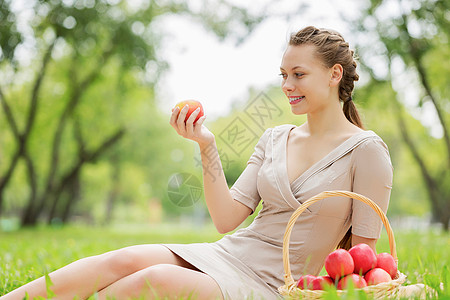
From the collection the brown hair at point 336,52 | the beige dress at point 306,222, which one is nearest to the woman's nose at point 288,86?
the brown hair at point 336,52

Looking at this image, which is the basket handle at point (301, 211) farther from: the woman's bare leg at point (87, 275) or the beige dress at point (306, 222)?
the woman's bare leg at point (87, 275)

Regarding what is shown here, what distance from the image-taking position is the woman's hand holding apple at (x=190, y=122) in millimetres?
2703

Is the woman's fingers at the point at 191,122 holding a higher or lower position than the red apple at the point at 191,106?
lower

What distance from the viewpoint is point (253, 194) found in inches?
123

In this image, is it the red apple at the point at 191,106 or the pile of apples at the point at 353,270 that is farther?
the red apple at the point at 191,106

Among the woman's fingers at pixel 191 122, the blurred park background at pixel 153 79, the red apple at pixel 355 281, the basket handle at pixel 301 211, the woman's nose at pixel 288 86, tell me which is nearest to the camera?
the red apple at pixel 355 281

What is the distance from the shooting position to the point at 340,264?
232cm

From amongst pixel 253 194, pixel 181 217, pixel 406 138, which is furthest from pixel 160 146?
pixel 181 217

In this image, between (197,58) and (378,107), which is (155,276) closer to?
(378,107)

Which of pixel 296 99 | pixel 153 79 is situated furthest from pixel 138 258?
pixel 153 79

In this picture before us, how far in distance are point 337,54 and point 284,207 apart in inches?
35.8

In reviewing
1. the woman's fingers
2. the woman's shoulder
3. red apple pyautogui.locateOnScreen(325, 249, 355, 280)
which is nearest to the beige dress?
the woman's shoulder

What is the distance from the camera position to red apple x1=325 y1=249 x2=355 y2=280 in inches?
91.4

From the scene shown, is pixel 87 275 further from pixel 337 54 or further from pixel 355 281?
pixel 337 54
